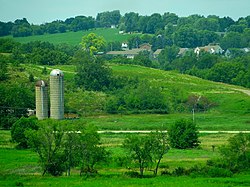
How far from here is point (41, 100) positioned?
5900cm

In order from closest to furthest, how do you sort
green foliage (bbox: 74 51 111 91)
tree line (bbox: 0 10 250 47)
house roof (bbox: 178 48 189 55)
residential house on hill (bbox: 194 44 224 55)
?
green foliage (bbox: 74 51 111 91) → house roof (bbox: 178 48 189 55) → residential house on hill (bbox: 194 44 224 55) → tree line (bbox: 0 10 250 47)

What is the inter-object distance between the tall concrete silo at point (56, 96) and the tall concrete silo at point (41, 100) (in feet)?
2.48

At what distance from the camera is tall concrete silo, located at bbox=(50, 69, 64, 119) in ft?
195

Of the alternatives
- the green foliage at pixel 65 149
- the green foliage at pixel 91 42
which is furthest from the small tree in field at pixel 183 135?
the green foliage at pixel 91 42

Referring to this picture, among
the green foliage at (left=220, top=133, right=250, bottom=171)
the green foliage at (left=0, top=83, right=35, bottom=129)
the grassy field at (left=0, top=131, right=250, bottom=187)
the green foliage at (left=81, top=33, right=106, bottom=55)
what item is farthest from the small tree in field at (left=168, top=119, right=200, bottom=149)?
the green foliage at (left=81, top=33, right=106, bottom=55)

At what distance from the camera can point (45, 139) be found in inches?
1463

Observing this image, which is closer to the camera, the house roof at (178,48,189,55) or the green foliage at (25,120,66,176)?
the green foliage at (25,120,66,176)

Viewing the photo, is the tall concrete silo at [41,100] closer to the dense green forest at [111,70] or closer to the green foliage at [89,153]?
the dense green forest at [111,70]

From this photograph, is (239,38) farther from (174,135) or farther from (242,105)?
(174,135)

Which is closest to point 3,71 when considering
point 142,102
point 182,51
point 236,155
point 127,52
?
point 142,102

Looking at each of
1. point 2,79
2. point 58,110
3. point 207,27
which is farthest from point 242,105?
point 207,27

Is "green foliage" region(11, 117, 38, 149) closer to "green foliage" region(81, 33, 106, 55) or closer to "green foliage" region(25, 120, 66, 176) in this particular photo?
"green foliage" region(25, 120, 66, 176)

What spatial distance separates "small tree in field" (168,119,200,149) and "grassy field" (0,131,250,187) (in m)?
Answer: 0.94

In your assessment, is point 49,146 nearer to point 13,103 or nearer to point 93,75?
point 13,103
